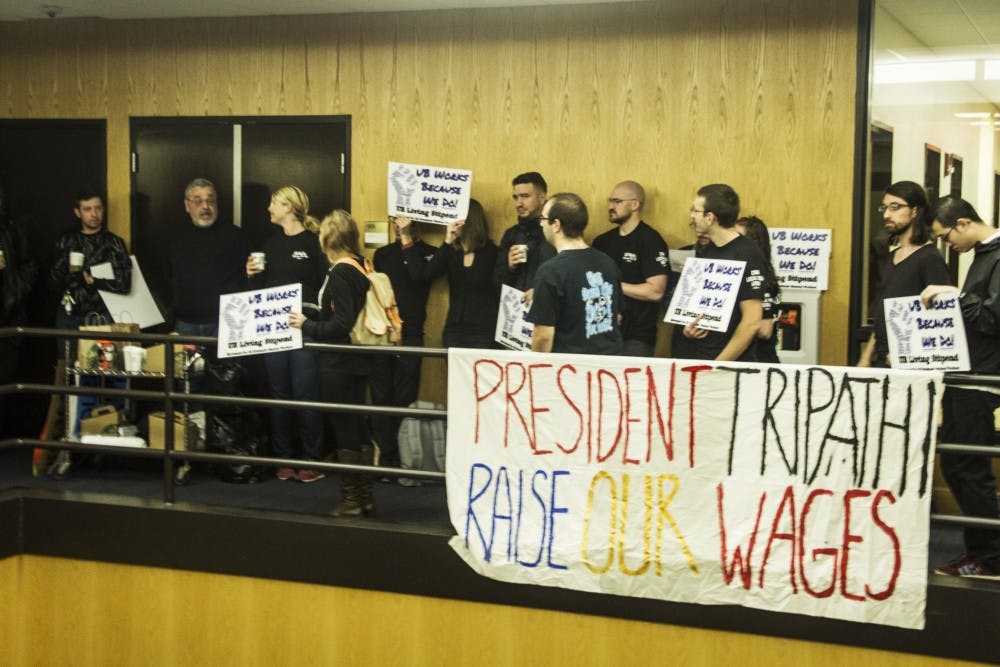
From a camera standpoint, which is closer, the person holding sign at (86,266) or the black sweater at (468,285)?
the black sweater at (468,285)

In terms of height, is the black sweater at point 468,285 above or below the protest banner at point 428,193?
below

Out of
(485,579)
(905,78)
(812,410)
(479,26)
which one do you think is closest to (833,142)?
(905,78)

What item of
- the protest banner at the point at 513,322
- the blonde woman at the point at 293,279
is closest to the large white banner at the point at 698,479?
the protest banner at the point at 513,322

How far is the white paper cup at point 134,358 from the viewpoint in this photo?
7.49 m

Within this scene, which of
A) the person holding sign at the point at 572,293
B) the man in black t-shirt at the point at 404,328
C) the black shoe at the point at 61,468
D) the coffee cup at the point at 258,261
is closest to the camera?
the person holding sign at the point at 572,293

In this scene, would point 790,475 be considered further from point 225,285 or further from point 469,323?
point 225,285

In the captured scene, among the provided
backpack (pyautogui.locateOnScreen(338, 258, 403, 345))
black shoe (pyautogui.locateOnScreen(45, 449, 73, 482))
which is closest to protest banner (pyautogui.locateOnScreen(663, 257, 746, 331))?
backpack (pyautogui.locateOnScreen(338, 258, 403, 345))

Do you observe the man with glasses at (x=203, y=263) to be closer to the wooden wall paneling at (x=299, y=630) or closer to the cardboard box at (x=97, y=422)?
the cardboard box at (x=97, y=422)

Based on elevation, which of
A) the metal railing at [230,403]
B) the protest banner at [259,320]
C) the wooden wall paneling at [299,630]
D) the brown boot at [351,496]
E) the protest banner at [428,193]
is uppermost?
the protest banner at [428,193]

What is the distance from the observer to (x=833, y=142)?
7246mm

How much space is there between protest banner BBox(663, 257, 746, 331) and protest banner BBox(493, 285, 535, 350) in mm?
1387

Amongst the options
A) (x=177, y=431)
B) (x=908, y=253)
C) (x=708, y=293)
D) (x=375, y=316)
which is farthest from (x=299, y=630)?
(x=908, y=253)

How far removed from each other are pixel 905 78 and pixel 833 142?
0.62 m

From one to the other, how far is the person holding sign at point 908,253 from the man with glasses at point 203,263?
14.5 feet
